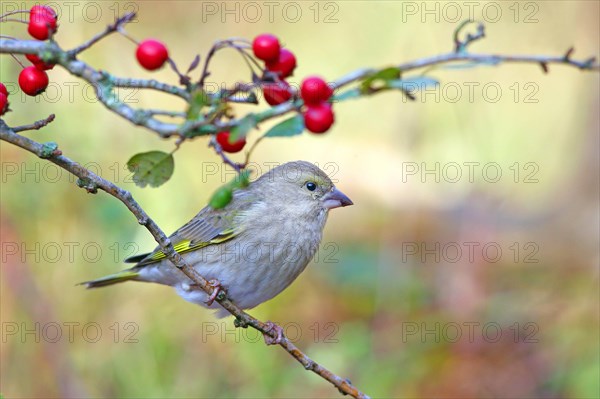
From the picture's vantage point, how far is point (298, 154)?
923 centimetres

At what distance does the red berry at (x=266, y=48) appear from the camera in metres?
2.22

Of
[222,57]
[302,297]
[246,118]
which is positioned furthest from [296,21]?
[246,118]

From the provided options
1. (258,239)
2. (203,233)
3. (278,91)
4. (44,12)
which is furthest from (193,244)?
(278,91)

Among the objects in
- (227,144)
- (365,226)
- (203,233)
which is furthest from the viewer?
(365,226)

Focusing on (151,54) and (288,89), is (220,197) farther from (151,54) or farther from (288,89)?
(151,54)

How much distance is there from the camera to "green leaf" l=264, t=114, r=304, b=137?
1.89 meters

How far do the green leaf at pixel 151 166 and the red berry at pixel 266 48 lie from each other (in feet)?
1.25

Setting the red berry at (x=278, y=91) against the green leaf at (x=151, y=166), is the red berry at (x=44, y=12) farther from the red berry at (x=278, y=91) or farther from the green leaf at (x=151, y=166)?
the red berry at (x=278, y=91)

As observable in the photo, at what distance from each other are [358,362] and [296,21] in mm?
5402

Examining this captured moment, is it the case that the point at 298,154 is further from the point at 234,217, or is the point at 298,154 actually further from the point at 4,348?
the point at 234,217

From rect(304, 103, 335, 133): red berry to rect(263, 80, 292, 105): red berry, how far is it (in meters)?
0.22

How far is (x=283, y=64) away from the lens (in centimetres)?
226

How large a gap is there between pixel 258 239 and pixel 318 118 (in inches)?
99.1

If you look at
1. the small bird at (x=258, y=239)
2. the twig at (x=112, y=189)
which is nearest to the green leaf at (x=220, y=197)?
the twig at (x=112, y=189)
